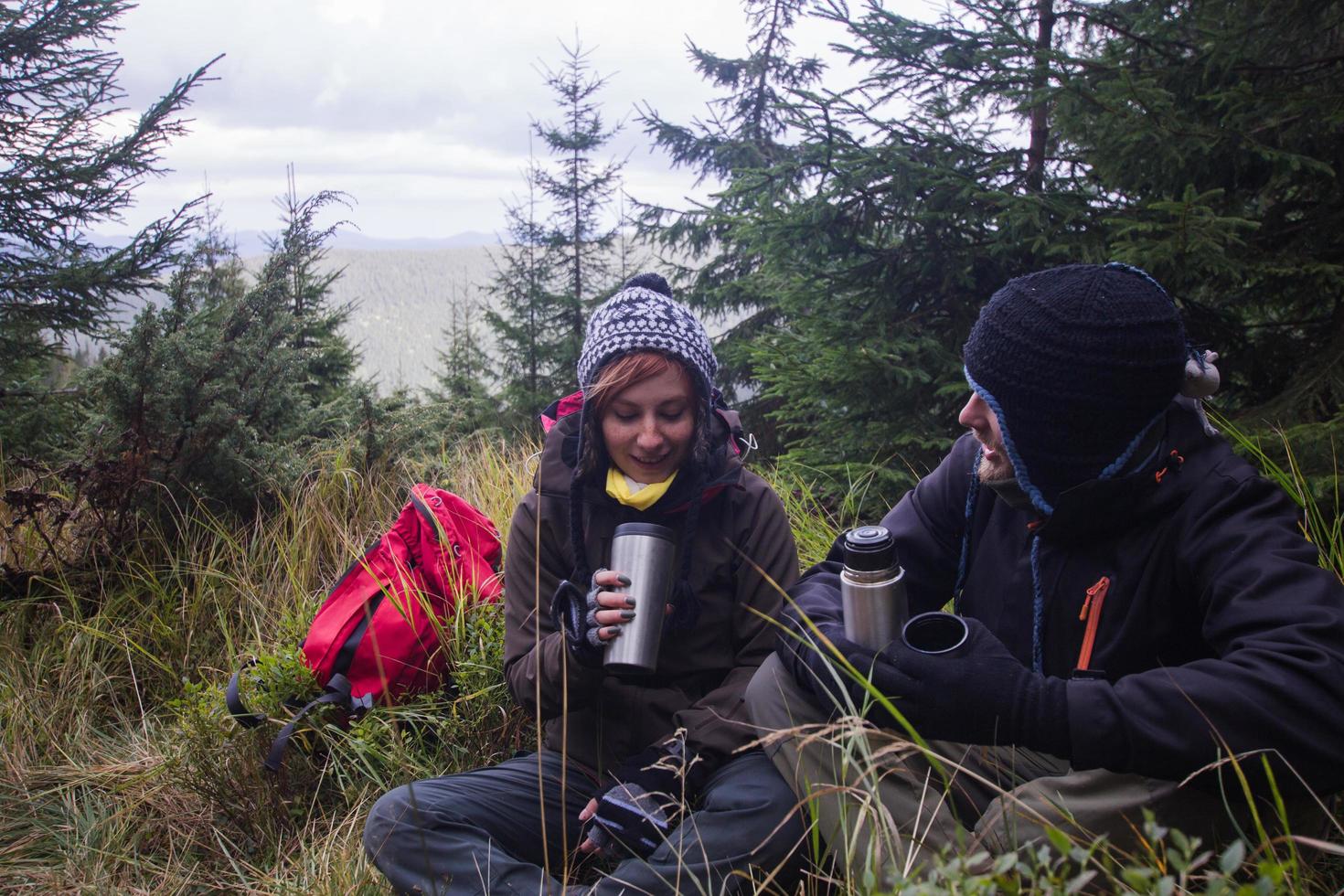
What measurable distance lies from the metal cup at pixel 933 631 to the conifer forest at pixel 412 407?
663 mm

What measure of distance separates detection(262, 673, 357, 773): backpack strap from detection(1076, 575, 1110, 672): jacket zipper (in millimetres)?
2291

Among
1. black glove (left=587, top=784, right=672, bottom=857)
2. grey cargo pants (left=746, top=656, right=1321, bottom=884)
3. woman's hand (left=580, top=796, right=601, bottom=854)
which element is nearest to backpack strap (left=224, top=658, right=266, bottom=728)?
A: woman's hand (left=580, top=796, right=601, bottom=854)

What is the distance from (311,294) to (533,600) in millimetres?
8559

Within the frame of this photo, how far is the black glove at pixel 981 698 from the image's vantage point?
172 centimetres

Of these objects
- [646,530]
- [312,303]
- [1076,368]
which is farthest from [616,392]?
[312,303]

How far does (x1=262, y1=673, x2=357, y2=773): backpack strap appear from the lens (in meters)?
3.01

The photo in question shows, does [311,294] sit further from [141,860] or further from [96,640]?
[141,860]

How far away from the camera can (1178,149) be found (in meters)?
4.22

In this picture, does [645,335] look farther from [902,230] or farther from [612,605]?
[902,230]

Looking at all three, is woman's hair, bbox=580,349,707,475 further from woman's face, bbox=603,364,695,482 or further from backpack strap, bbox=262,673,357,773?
backpack strap, bbox=262,673,357,773

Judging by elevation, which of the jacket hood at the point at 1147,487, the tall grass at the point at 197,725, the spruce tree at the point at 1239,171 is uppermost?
the spruce tree at the point at 1239,171

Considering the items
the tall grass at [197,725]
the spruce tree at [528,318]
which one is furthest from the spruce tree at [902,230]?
the spruce tree at [528,318]

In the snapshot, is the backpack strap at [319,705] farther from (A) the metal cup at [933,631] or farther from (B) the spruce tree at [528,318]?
(B) the spruce tree at [528,318]

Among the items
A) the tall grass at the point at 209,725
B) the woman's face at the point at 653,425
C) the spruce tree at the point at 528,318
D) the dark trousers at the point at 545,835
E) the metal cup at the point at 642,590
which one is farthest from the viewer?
the spruce tree at the point at 528,318
